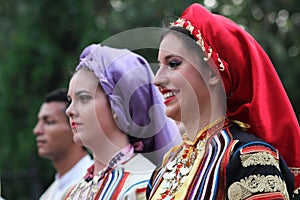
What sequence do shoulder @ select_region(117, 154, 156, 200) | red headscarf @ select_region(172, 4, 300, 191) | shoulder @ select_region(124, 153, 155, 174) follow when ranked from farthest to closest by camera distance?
shoulder @ select_region(124, 153, 155, 174) → shoulder @ select_region(117, 154, 156, 200) → red headscarf @ select_region(172, 4, 300, 191)

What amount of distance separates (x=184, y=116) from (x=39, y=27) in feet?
15.9

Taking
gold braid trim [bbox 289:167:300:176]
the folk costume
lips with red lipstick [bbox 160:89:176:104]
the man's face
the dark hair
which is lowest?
the folk costume

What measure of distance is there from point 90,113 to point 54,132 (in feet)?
5.81

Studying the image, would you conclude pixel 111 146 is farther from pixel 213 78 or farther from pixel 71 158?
pixel 71 158

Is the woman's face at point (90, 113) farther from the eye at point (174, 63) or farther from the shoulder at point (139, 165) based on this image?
the eye at point (174, 63)

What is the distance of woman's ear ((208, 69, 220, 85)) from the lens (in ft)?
8.89

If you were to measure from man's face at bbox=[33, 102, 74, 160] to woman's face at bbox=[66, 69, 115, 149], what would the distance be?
1.64m

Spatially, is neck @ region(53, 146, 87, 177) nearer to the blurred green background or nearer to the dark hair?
the blurred green background

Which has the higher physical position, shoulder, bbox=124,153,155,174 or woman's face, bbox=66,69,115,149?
woman's face, bbox=66,69,115,149

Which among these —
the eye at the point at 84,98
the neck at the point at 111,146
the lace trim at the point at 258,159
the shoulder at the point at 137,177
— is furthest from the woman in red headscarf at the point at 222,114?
the eye at the point at 84,98

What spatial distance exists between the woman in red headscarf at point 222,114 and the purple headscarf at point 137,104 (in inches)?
21.5

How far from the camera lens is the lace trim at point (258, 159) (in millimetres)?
2439

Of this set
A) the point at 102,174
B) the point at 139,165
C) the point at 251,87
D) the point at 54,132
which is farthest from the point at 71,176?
the point at 251,87

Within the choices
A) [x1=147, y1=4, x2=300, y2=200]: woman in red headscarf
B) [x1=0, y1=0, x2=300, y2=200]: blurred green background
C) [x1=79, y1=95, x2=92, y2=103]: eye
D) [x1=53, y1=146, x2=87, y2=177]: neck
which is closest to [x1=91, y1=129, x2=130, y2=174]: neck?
[x1=79, y1=95, x2=92, y2=103]: eye
